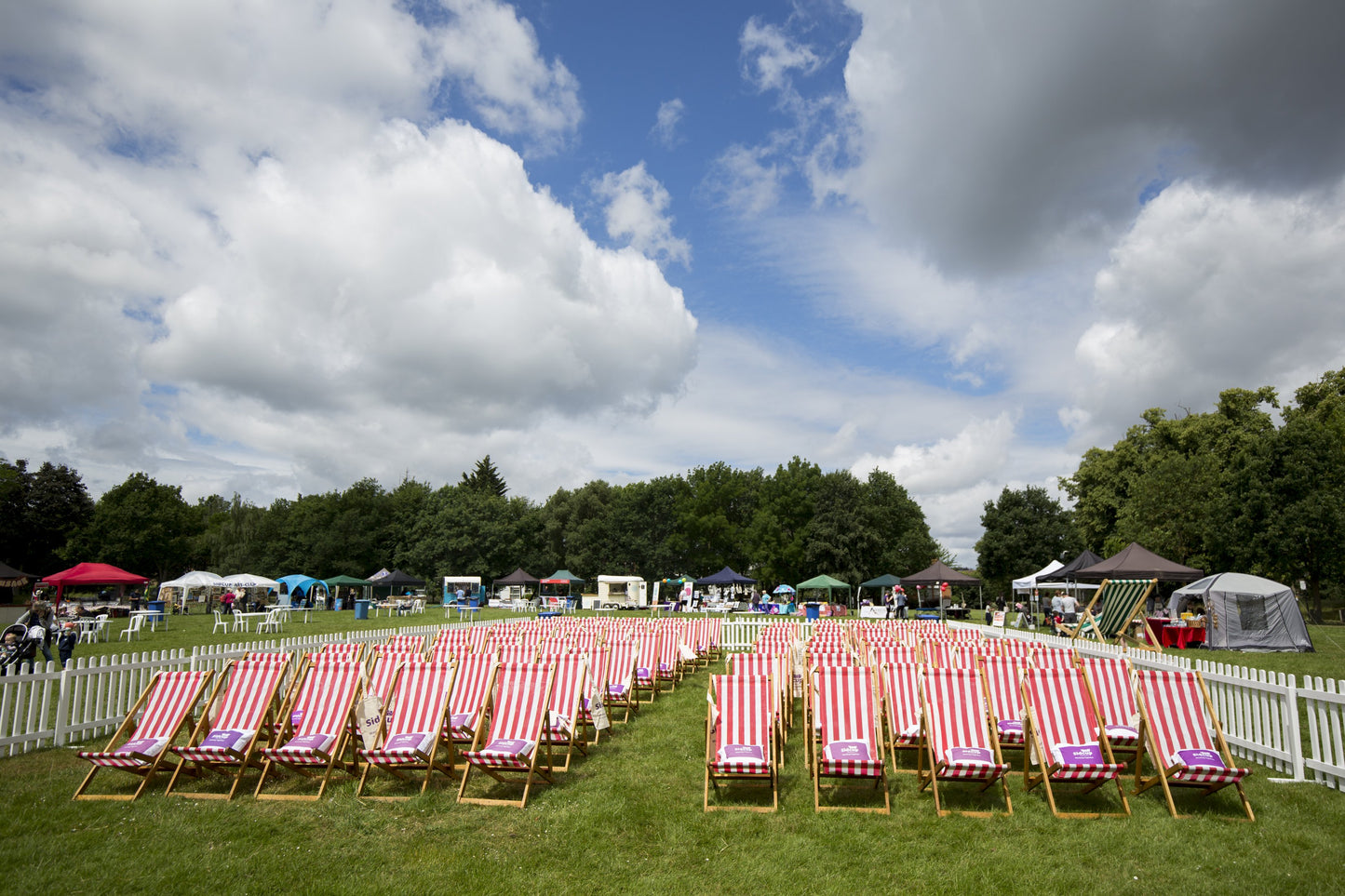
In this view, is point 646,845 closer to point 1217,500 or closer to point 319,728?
point 319,728

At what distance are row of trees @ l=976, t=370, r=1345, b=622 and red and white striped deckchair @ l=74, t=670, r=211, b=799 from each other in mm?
33802

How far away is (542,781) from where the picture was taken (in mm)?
6156

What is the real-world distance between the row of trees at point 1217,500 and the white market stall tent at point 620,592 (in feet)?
75.9

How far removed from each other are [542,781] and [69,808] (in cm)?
338

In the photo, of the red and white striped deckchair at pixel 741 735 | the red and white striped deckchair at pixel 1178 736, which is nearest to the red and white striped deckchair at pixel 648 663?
the red and white striped deckchair at pixel 741 735

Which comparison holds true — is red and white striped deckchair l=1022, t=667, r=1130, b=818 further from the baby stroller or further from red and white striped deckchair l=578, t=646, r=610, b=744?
the baby stroller

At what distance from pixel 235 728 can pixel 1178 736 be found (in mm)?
7605

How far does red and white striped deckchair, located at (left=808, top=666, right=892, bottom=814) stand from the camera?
5672 millimetres

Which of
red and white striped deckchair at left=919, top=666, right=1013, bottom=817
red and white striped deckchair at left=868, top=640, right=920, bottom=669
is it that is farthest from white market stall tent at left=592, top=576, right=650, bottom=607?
red and white striped deckchair at left=919, top=666, right=1013, bottom=817

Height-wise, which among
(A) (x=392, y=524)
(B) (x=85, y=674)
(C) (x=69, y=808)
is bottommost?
(C) (x=69, y=808)

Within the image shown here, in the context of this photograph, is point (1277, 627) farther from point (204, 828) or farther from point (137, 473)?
point (137, 473)

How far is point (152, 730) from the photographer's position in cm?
611

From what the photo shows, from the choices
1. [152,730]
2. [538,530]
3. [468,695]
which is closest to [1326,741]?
[468,695]

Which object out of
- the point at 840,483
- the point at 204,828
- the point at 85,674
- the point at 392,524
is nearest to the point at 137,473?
the point at 392,524
